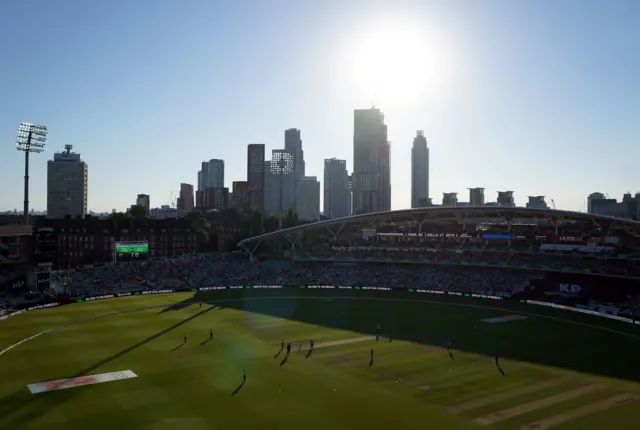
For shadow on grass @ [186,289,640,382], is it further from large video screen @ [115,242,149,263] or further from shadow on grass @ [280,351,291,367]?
large video screen @ [115,242,149,263]

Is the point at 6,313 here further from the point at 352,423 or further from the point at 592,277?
the point at 592,277

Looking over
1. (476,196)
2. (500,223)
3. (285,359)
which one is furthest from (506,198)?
(285,359)

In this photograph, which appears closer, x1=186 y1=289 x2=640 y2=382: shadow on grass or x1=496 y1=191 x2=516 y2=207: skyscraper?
x1=186 y1=289 x2=640 y2=382: shadow on grass

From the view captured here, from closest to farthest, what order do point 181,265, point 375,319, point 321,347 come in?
point 321,347 < point 375,319 < point 181,265

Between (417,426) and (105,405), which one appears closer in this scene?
(417,426)

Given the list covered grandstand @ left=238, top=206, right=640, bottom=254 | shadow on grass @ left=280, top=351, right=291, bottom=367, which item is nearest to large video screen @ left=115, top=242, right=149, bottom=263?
covered grandstand @ left=238, top=206, right=640, bottom=254

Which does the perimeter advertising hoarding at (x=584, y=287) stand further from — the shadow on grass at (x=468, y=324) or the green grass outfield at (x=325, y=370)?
the green grass outfield at (x=325, y=370)

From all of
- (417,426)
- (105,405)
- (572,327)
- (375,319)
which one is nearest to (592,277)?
(572,327)
